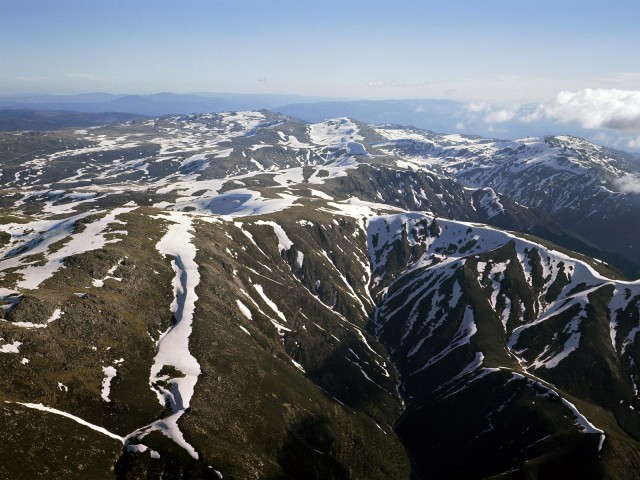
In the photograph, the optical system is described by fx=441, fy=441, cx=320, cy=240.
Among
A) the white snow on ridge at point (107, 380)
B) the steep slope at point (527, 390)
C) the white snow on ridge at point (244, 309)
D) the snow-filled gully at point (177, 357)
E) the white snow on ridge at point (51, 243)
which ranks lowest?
the steep slope at point (527, 390)

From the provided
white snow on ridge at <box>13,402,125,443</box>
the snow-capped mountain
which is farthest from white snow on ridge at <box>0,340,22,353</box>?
white snow on ridge at <box>13,402,125,443</box>

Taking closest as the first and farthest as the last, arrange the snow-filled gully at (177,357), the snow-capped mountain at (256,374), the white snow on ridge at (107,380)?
the snow-capped mountain at (256,374)
the snow-filled gully at (177,357)
the white snow on ridge at (107,380)

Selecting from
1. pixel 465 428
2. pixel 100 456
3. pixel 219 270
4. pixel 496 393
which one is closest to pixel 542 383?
pixel 496 393

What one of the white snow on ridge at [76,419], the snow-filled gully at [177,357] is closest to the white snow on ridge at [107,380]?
the white snow on ridge at [76,419]

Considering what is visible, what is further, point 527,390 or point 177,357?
point 527,390

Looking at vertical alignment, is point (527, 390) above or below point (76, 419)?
below

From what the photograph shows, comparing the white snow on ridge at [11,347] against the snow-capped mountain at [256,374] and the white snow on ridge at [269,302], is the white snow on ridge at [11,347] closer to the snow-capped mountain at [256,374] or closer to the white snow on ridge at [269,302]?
the snow-capped mountain at [256,374]

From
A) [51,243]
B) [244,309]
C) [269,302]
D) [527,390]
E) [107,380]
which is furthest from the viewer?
[269,302]

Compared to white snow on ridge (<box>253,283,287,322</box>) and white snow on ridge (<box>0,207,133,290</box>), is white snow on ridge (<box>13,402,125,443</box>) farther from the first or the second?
white snow on ridge (<box>253,283,287,322</box>)

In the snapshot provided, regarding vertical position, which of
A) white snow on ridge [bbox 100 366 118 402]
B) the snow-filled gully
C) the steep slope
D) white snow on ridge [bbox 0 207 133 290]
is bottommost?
the steep slope

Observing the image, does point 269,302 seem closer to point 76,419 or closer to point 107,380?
point 107,380

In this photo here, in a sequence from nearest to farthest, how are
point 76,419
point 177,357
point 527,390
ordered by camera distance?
1. point 76,419
2. point 177,357
3. point 527,390

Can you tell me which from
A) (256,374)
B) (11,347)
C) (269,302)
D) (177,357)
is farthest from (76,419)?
(269,302)
